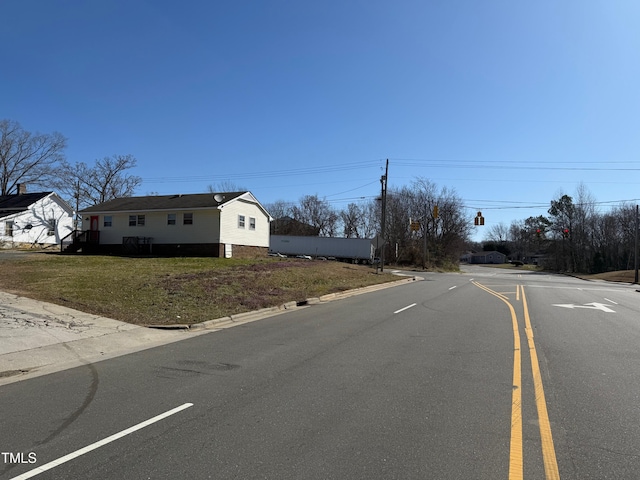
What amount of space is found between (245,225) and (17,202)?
24988 millimetres

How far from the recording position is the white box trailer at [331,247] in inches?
2185

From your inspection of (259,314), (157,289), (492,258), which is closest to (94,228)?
(157,289)

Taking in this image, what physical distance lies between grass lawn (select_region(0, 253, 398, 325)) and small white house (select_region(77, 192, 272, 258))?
381 inches

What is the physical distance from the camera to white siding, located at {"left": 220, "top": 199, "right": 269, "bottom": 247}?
33.2m

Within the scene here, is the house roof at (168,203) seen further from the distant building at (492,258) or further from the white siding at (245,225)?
the distant building at (492,258)

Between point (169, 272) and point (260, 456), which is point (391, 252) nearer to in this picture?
point (169, 272)

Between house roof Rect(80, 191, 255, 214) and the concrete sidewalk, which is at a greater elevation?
house roof Rect(80, 191, 255, 214)

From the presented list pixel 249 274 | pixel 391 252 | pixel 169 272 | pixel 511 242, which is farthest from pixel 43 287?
pixel 511 242

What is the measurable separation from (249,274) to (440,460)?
1758cm

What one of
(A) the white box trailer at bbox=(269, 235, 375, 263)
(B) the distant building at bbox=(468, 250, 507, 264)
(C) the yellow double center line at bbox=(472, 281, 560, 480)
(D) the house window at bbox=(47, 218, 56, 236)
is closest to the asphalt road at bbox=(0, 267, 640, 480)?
(C) the yellow double center line at bbox=(472, 281, 560, 480)

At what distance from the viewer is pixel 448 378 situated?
21.3 feet

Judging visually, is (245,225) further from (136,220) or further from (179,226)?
(136,220)

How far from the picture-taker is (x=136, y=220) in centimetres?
3538

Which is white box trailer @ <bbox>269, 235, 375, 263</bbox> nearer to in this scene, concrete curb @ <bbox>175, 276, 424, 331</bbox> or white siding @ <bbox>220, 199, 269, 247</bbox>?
white siding @ <bbox>220, 199, 269, 247</bbox>
